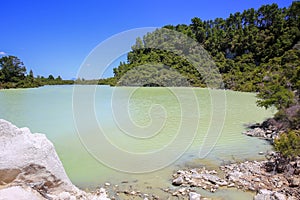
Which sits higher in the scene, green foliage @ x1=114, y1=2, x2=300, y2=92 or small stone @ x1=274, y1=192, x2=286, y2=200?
green foliage @ x1=114, y1=2, x2=300, y2=92

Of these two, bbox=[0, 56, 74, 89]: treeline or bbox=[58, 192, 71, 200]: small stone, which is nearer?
bbox=[58, 192, 71, 200]: small stone

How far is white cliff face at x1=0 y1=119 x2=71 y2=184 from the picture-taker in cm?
285

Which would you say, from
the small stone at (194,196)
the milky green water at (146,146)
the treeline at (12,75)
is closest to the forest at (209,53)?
the treeline at (12,75)

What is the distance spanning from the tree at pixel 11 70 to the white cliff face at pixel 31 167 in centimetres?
4770

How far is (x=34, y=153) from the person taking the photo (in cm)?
296

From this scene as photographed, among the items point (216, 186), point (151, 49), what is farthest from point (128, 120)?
point (151, 49)

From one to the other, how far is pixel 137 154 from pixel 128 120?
217 inches

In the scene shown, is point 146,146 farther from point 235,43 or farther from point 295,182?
point 235,43

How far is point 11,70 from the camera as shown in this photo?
Answer: 4491 cm

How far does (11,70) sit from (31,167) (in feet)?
161

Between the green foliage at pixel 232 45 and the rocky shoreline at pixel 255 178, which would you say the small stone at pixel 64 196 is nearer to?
the rocky shoreline at pixel 255 178

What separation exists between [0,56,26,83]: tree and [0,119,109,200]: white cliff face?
4770cm

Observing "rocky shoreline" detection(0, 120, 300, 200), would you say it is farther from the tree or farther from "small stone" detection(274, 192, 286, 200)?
the tree

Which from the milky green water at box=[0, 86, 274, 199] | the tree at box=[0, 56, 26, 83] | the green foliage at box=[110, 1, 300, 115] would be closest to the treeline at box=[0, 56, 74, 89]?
the tree at box=[0, 56, 26, 83]
